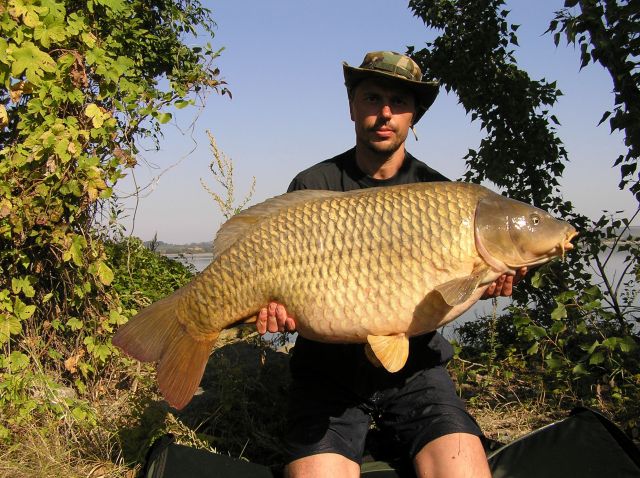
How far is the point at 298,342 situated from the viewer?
227 centimetres

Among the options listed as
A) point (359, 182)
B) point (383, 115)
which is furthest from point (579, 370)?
point (383, 115)

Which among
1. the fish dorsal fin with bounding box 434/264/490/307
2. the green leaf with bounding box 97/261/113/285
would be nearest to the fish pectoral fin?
the fish dorsal fin with bounding box 434/264/490/307

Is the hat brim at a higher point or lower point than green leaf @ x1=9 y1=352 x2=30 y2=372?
higher

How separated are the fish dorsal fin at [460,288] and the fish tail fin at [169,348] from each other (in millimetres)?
703

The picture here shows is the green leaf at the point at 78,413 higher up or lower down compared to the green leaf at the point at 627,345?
higher up

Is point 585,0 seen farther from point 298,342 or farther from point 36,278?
point 36,278

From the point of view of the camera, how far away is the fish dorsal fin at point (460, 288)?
5.40 ft

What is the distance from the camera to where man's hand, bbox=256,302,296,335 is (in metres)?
1.82

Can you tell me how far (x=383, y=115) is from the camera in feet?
7.18

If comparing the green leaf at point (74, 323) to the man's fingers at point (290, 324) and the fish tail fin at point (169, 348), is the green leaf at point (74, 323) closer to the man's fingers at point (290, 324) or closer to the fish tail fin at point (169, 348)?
the fish tail fin at point (169, 348)

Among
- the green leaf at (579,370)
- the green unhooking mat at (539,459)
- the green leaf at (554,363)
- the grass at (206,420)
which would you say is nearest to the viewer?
the green unhooking mat at (539,459)

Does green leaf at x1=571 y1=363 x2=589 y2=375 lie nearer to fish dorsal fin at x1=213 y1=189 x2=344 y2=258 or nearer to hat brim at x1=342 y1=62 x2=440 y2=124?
hat brim at x1=342 y1=62 x2=440 y2=124

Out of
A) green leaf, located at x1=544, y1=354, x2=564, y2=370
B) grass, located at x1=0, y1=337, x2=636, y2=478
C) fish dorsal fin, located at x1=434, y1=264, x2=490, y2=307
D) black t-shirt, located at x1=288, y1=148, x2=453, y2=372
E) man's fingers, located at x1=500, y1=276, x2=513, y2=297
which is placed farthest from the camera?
green leaf, located at x1=544, y1=354, x2=564, y2=370

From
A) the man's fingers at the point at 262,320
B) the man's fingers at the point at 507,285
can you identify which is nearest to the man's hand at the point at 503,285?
the man's fingers at the point at 507,285
